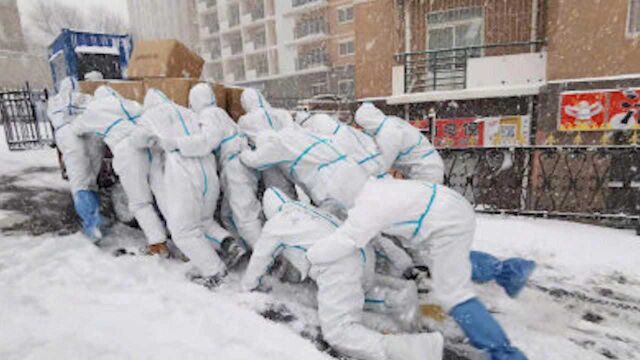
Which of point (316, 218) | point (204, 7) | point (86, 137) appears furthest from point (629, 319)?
point (204, 7)

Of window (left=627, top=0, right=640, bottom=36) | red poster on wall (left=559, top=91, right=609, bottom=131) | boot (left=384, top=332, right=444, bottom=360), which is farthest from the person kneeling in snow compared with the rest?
window (left=627, top=0, right=640, bottom=36)

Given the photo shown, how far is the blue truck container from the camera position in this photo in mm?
6848

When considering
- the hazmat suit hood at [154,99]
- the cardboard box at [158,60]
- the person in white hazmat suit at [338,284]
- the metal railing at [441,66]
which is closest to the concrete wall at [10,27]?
the cardboard box at [158,60]

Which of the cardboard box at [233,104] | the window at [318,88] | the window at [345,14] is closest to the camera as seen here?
the cardboard box at [233,104]

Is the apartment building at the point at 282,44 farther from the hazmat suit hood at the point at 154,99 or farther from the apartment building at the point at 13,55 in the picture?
the hazmat suit hood at the point at 154,99

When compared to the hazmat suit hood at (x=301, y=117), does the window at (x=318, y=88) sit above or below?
above

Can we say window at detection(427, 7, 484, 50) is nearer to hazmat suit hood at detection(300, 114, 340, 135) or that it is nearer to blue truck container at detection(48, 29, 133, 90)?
hazmat suit hood at detection(300, 114, 340, 135)

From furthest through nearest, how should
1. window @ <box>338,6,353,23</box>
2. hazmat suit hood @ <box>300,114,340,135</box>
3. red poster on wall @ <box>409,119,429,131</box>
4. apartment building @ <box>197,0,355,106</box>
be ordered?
apartment building @ <box>197,0,355,106</box>
window @ <box>338,6,353,23</box>
red poster on wall @ <box>409,119,429,131</box>
hazmat suit hood @ <box>300,114,340,135</box>

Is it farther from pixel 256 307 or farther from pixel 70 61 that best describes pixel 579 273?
pixel 70 61

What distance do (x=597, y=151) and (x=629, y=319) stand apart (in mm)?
2650

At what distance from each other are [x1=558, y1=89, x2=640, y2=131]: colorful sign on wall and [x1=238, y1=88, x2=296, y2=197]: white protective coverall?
504cm

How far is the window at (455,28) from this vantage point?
9344mm

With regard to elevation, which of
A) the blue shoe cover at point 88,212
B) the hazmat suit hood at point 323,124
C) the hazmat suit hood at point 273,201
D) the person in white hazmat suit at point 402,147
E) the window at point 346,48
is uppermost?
the window at point 346,48

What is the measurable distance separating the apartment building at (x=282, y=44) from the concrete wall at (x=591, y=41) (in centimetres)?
1535
